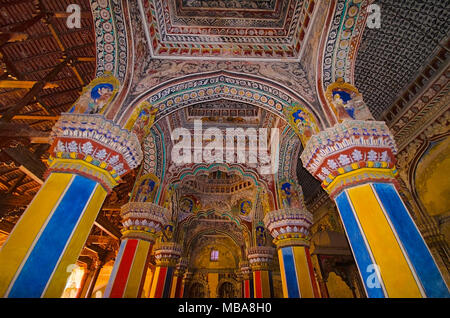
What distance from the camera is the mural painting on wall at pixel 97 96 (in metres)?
3.60

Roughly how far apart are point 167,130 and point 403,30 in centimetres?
615

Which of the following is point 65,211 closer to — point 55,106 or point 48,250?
point 48,250

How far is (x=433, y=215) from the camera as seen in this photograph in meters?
5.42

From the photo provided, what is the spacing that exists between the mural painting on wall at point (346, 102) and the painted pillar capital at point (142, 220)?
453 cm

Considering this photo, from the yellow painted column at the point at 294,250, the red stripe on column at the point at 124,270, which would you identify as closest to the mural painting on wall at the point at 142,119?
the red stripe on column at the point at 124,270

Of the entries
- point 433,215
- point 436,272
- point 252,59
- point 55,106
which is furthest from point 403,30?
point 55,106

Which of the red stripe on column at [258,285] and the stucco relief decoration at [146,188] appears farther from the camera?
the red stripe on column at [258,285]

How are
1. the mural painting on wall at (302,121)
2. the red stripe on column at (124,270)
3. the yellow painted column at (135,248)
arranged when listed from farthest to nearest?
the yellow painted column at (135,248)
the red stripe on column at (124,270)
the mural painting on wall at (302,121)

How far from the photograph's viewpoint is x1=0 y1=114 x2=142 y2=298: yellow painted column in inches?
90.1

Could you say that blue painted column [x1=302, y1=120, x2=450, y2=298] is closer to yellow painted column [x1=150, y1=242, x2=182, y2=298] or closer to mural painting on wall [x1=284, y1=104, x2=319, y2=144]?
mural painting on wall [x1=284, y1=104, x2=319, y2=144]

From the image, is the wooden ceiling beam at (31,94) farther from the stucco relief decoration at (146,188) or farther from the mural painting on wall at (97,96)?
the stucco relief decoration at (146,188)

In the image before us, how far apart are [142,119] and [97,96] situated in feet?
2.63
